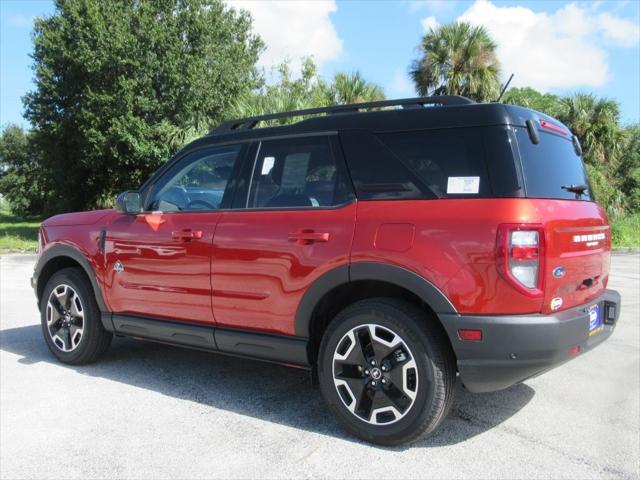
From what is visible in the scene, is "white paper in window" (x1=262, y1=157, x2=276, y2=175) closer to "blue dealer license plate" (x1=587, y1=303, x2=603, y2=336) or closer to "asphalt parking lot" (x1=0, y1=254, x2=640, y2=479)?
"asphalt parking lot" (x1=0, y1=254, x2=640, y2=479)

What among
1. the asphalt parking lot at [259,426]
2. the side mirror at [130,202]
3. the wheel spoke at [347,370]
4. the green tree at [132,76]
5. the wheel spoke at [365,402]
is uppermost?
the green tree at [132,76]

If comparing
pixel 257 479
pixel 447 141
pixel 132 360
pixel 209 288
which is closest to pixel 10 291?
pixel 132 360

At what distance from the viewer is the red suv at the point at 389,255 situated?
2975 mm

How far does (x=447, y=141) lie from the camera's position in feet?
10.6

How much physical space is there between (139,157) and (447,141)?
18346mm

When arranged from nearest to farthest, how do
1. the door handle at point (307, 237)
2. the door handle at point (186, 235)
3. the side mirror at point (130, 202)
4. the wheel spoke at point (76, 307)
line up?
the door handle at point (307, 237)
the door handle at point (186, 235)
the side mirror at point (130, 202)
the wheel spoke at point (76, 307)

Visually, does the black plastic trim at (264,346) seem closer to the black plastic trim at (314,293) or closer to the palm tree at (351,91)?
the black plastic trim at (314,293)

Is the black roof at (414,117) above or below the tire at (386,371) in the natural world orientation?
above

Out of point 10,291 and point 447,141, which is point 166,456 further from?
point 10,291

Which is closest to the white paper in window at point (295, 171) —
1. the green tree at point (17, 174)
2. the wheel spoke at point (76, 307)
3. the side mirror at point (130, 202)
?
the side mirror at point (130, 202)

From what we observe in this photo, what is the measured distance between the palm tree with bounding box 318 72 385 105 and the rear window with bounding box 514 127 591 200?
13.7 meters

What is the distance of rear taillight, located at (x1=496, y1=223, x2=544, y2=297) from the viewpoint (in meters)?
2.88

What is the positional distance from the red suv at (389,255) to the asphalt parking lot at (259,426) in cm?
32

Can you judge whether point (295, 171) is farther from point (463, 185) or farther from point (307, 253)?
point (463, 185)
